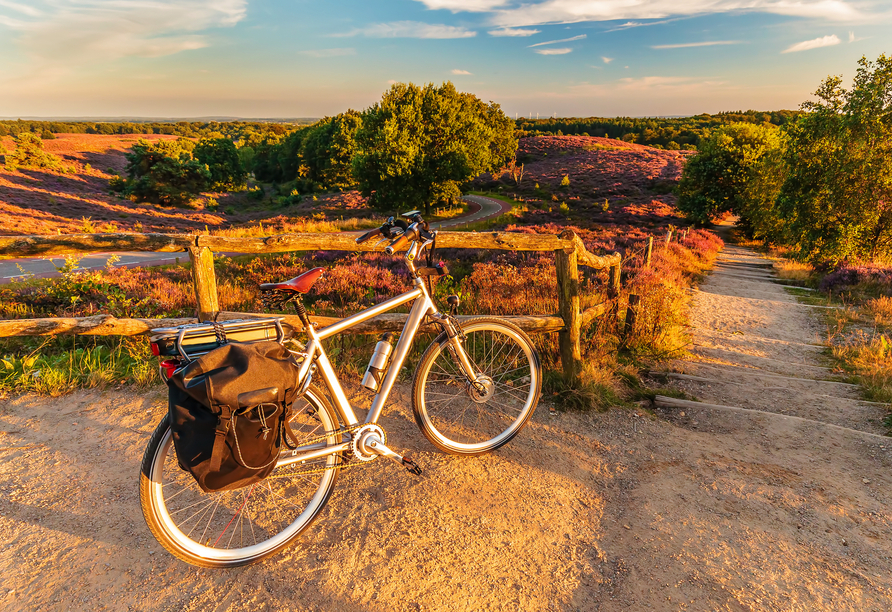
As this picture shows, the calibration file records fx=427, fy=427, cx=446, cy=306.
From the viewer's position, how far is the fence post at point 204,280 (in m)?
3.91

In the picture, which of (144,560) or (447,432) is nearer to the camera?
(144,560)

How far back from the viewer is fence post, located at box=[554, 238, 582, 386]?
4277 mm

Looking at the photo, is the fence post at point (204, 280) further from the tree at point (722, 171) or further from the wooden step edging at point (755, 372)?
the tree at point (722, 171)

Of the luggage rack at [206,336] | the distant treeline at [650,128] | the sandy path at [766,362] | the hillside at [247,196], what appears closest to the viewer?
the luggage rack at [206,336]

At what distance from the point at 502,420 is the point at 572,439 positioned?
0.64 m

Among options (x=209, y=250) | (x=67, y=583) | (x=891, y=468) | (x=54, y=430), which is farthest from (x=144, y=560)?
(x=891, y=468)

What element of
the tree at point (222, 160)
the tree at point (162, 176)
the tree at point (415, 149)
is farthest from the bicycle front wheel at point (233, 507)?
the tree at point (222, 160)

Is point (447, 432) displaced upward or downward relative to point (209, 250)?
downward

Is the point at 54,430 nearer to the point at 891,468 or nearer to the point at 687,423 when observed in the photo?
the point at 687,423

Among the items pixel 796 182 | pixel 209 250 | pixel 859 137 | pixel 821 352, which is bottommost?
pixel 821 352

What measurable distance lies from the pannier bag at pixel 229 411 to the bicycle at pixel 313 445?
0.20m

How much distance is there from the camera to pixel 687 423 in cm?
425

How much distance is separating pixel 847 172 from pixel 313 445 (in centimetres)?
2186

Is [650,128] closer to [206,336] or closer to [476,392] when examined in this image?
[476,392]
